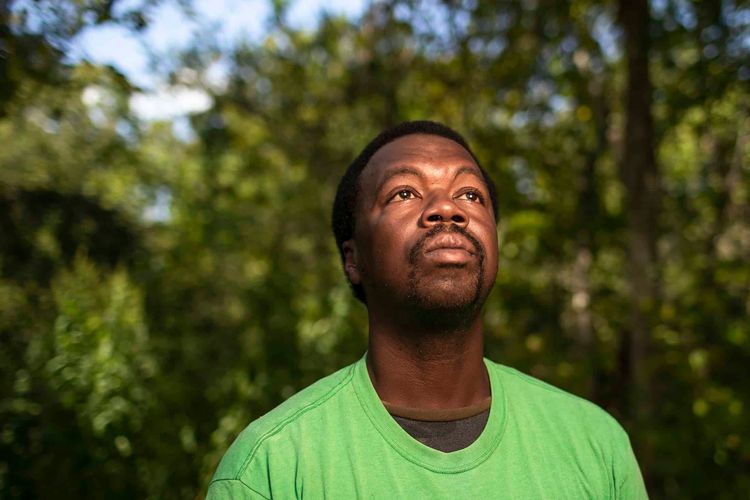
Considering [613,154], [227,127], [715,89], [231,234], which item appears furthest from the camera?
[227,127]

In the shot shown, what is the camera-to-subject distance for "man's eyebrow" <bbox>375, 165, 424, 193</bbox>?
213cm

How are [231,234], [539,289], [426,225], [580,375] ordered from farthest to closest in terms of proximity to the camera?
[231,234] < [539,289] < [580,375] < [426,225]

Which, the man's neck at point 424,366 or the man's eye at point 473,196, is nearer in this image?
the man's neck at point 424,366

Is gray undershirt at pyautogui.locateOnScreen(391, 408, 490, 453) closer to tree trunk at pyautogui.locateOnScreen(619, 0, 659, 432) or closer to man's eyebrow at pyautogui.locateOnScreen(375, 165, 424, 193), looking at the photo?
man's eyebrow at pyautogui.locateOnScreen(375, 165, 424, 193)

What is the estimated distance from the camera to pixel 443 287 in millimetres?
1921

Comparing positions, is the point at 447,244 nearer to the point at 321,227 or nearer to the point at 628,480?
the point at 628,480

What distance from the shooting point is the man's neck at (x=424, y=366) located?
79.2 inches

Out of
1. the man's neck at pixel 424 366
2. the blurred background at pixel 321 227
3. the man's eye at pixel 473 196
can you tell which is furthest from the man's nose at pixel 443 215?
the blurred background at pixel 321 227

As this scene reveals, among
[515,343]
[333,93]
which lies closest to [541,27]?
[515,343]

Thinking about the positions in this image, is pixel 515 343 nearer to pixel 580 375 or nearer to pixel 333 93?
pixel 580 375

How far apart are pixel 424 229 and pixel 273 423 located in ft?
2.00

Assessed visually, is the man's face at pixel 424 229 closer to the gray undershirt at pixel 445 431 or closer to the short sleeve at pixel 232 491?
the gray undershirt at pixel 445 431

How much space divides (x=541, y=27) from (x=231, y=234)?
5.06 m

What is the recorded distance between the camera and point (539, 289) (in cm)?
734
